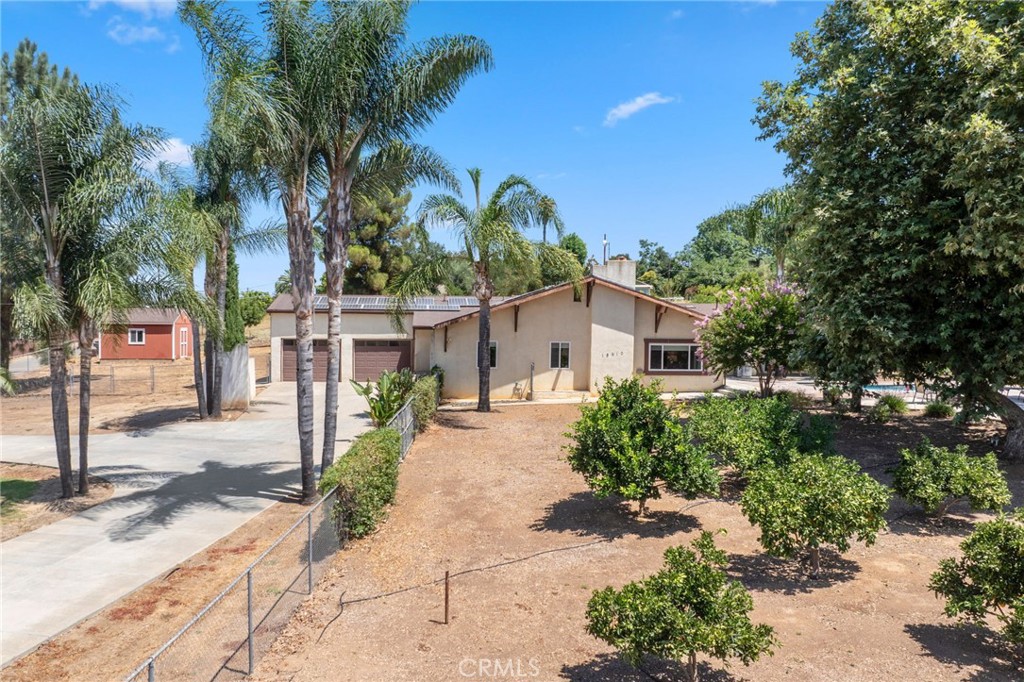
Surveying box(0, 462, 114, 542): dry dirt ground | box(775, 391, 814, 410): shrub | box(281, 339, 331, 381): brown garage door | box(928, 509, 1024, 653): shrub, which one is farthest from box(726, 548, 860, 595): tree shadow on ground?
box(281, 339, 331, 381): brown garage door

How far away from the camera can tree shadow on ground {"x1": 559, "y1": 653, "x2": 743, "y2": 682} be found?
5.61m

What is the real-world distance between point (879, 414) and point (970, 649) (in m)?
14.3

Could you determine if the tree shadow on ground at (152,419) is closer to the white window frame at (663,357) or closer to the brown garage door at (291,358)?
the brown garage door at (291,358)

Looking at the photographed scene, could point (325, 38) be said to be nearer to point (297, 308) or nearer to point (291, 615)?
point (297, 308)

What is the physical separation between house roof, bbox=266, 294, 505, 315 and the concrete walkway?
898 cm

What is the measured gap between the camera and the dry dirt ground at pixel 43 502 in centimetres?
1133

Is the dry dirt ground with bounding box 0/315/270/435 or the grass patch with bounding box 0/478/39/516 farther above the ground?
the dry dirt ground with bounding box 0/315/270/435

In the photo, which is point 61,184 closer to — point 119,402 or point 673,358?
point 119,402

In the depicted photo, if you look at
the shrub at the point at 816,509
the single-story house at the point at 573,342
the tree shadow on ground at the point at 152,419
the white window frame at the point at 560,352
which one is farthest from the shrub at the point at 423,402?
the shrub at the point at 816,509

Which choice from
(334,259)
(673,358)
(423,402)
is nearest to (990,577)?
(334,259)

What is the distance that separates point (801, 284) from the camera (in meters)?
15.0

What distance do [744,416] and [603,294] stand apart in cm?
1420

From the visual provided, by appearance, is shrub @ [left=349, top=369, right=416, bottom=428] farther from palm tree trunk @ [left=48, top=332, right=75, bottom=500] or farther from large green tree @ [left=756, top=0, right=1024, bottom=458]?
large green tree @ [left=756, top=0, right=1024, bottom=458]

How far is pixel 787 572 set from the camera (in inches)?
311
